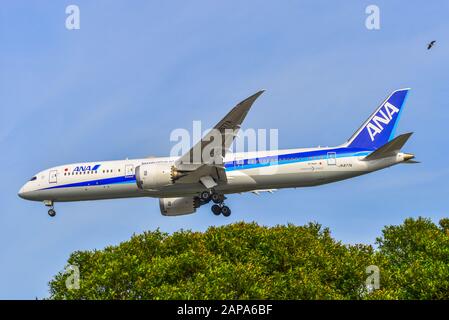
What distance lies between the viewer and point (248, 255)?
64.9m

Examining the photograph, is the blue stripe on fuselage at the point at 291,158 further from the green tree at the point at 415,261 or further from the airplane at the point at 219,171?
the green tree at the point at 415,261

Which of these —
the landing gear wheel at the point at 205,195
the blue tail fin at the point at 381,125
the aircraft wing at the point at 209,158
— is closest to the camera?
the aircraft wing at the point at 209,158

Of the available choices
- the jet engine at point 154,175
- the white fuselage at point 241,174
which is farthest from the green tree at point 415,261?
the jet engine at point 154,175

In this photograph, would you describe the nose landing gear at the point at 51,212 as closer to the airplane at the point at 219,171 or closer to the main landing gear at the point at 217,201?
the airplane at the point at 219,171

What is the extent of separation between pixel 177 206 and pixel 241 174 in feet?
24.4

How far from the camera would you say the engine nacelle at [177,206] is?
61.2 metres

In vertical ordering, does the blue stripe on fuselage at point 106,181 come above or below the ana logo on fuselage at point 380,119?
below

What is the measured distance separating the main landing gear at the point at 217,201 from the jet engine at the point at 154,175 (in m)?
3.17

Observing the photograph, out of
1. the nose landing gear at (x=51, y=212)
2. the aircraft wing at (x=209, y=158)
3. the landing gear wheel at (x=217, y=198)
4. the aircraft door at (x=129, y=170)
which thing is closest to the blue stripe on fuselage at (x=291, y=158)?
the aircraft wing at (x=209, y=158)

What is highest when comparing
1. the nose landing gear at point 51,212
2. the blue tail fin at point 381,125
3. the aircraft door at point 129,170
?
the blue tail fin at point 381,125

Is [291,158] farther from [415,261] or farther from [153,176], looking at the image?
[415,261]

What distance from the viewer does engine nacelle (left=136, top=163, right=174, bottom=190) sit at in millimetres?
54438

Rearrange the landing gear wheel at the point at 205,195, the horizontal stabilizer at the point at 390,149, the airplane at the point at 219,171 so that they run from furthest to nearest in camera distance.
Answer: the landing gear wheel at the point at 205,195 → the airplane at the point at 219,171 → the horizontal stabilizer at the point at 390,149

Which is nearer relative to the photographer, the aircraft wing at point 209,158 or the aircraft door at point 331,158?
the aircraft wing at point 209,158
